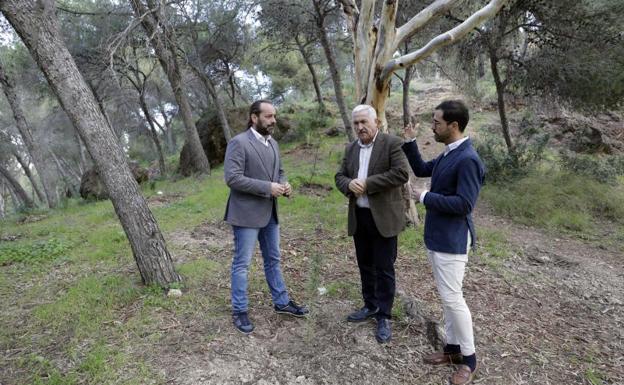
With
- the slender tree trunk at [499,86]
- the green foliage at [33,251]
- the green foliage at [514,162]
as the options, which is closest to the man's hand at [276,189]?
the green foliage at [33,251]

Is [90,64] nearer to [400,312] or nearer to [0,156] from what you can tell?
[0,156]

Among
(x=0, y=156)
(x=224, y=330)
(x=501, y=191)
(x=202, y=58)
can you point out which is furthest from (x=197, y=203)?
(x=0, y=156)

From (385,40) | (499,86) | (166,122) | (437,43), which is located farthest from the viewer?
(166,122)

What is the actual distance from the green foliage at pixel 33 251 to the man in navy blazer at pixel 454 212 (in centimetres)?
560

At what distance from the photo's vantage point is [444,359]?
292 centimetres

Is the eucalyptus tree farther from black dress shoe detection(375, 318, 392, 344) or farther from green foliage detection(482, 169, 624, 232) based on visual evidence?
green foliage detection(482, 169, 624, 232)

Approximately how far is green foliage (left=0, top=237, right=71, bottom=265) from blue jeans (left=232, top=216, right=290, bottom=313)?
12.8 ft

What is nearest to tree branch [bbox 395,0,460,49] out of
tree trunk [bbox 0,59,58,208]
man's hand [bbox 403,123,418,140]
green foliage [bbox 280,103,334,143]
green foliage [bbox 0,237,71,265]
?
man's hand [bbox 403,123,418,140]

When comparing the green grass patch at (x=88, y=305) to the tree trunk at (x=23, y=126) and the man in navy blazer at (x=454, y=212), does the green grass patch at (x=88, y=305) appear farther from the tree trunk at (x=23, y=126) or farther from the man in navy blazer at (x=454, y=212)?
the tree trunk at (x=23, y=126)

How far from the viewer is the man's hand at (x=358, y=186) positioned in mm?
2914

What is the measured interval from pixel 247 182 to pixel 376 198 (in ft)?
3.49

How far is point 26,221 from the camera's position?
9.32m

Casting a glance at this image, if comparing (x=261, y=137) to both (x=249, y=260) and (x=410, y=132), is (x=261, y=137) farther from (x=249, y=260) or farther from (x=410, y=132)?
(x=410, y=132)

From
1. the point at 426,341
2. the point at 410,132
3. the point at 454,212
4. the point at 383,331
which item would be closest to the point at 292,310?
the point at 383,331
